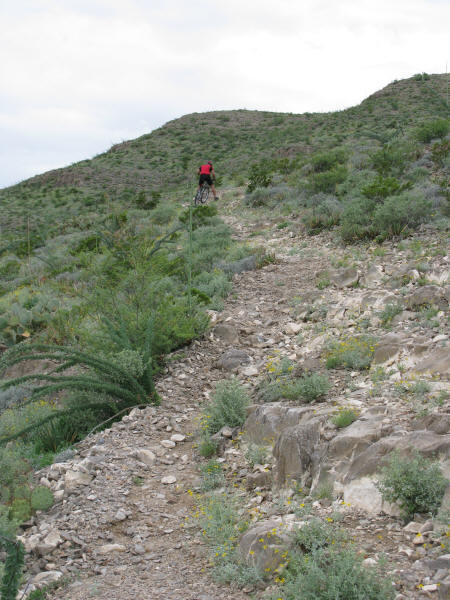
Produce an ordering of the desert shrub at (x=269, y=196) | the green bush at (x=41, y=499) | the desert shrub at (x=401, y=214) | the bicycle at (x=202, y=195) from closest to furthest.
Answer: the green bush at (x=41, y=499)
the desert shrub at (x=401, y=214)
the desert shrub at (x=269, y=196)
the bicycle at (x=202, y=195)

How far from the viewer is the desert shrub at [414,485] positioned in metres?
3.13

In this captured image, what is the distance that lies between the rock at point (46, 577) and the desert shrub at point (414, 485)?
2225 mm

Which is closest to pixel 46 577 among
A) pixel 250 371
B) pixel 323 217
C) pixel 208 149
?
pixel 250 371

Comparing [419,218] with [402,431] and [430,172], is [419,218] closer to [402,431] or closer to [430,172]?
[430,172]

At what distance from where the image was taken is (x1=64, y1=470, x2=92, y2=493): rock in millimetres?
4363

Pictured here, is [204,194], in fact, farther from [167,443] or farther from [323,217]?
[167,443]

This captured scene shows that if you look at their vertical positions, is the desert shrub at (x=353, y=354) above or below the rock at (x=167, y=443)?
above

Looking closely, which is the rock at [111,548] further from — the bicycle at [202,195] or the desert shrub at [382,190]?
the bicycle at [202,195]

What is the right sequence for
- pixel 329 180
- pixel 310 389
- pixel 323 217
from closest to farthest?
pixel 310 389, pixel 323 217, pixel 329 180

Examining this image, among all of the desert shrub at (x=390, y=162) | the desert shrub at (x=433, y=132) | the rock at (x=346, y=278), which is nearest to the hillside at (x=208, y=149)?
the desert shrub at (x=433, y=132)

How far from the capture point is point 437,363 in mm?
4590

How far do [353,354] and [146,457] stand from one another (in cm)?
230

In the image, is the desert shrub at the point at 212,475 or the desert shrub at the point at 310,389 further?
the desert shrub at the point at 310,389

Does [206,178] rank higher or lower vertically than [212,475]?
higher
